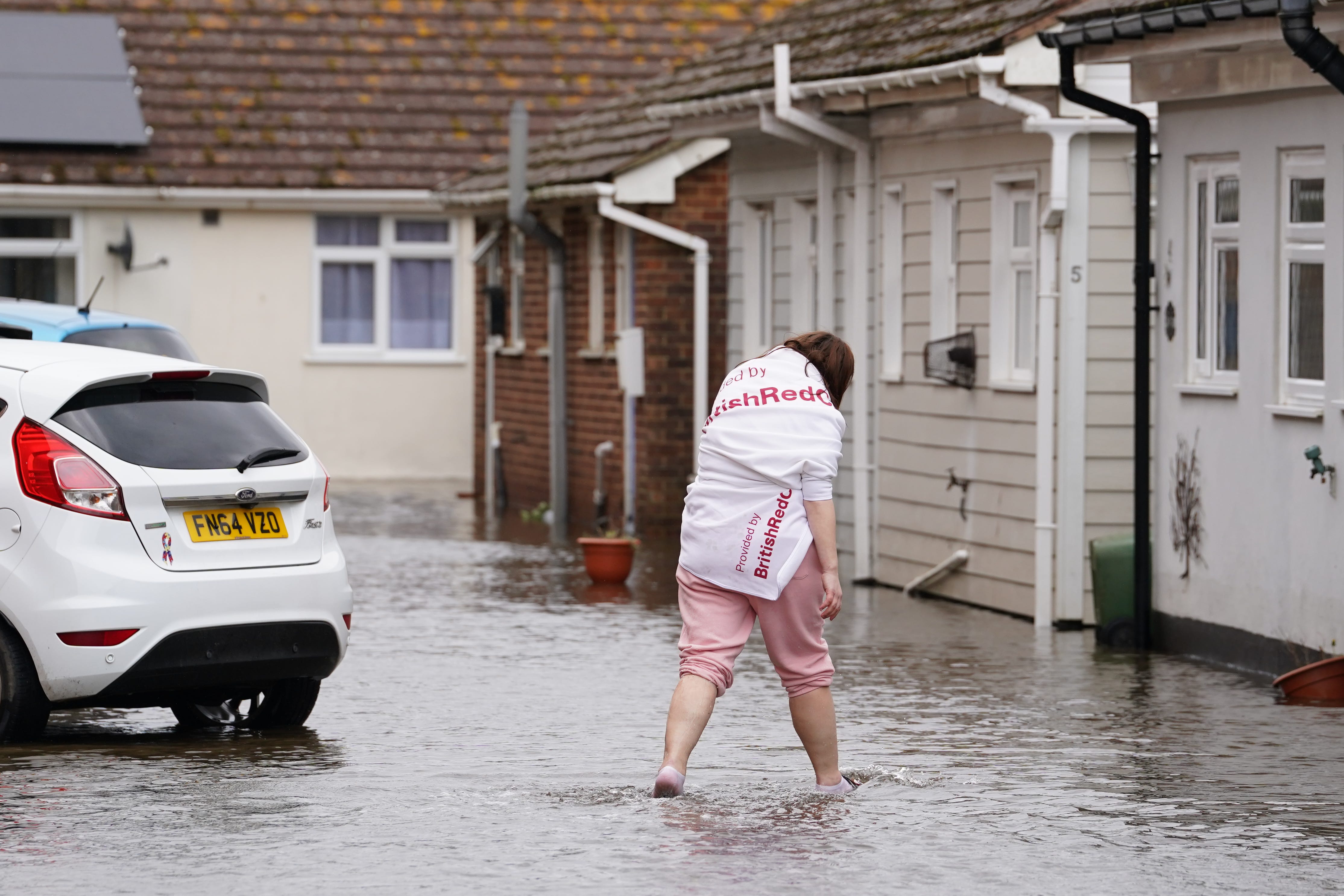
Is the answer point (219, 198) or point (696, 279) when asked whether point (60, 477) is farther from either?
point (219, 198)

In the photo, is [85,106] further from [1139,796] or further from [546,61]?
[1139,796]

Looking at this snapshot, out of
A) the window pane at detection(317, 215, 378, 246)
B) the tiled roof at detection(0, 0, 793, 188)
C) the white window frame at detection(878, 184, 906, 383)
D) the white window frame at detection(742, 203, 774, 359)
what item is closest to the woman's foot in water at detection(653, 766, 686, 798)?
the white window frame at detection(878, 184, 906, 383)

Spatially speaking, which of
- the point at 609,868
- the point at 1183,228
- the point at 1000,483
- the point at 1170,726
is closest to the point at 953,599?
the point at 1000,483

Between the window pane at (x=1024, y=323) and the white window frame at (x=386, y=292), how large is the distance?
55.5ft

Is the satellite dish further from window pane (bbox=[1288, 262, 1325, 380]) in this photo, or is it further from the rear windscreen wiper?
the rear windscreen wiper

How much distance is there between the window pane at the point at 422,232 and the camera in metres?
33.1

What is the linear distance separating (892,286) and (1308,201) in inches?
224

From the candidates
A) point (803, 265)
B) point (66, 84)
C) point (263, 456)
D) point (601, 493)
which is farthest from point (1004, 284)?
point (66, 84)

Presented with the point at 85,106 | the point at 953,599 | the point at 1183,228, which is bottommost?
the point at 953,599

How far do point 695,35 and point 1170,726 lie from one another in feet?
78.7

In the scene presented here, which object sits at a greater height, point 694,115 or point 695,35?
point 695,35

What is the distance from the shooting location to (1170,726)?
11.0 meters

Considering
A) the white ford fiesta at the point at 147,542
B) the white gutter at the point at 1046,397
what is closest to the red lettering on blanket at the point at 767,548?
the white ford fiesta at the point at 147,542

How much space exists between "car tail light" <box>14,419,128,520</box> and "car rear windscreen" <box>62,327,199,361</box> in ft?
17.5
